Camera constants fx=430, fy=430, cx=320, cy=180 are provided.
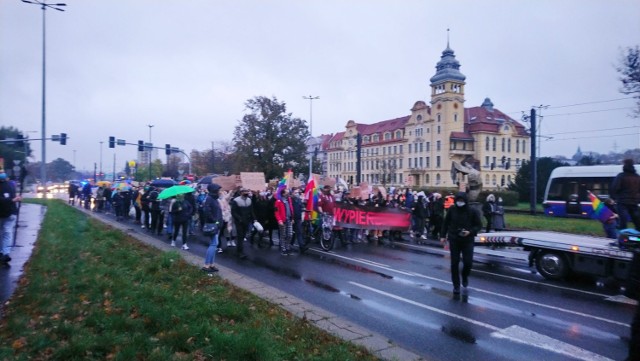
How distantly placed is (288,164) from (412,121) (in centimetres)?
4893

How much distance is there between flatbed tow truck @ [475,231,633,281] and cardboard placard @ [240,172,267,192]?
8.39 metres

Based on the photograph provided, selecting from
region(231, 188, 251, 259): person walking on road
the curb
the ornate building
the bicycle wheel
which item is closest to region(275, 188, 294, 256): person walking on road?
region(231, 188, 251, 259): person walking on road

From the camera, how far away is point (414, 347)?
17.9 feet

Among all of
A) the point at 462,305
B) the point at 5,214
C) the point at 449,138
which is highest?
the point at 449,138

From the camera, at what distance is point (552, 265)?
9312mm

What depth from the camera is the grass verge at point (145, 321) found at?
4.59m

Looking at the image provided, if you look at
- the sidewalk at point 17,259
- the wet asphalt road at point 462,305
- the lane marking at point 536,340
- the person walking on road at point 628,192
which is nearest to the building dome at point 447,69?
the person walking on road at point 628,192

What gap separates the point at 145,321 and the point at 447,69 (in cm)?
8207

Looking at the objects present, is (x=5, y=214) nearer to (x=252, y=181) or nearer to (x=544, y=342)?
(x=252, y=181)

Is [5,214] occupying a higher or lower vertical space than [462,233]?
higher

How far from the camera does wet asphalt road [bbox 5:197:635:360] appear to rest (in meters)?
5.55

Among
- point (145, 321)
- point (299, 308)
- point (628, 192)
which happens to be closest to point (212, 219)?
point (299, 308)

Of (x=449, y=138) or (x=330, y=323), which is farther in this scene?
(x=449, y=138)

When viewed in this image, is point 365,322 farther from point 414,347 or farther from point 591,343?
point 591,343
